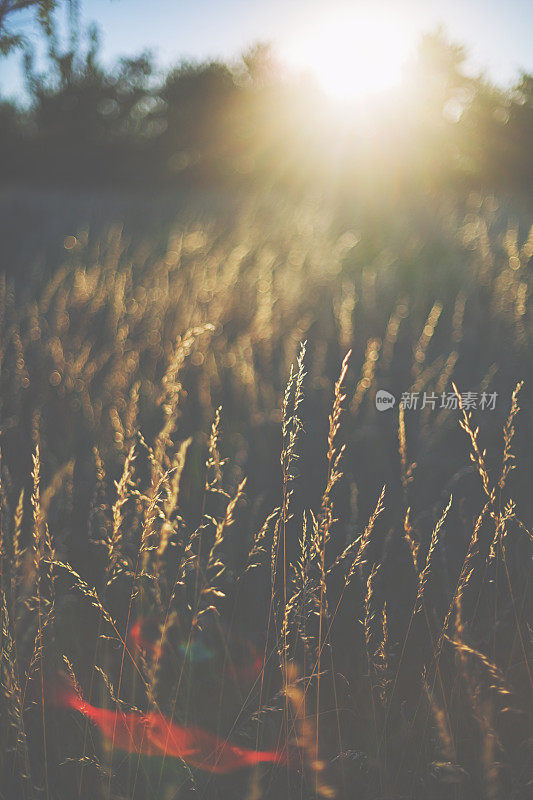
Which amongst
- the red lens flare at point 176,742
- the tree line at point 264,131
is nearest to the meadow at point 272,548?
the red lens flare at point 176,742

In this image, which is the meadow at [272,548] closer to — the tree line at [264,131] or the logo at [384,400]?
the logo at [384,400]

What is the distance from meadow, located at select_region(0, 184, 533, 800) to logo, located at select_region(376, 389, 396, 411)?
0.09 feet

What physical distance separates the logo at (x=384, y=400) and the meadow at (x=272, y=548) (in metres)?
0.03

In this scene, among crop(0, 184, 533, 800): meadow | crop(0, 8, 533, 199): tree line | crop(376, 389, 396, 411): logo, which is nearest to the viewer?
crop(0, 184, 533, 800): meadow

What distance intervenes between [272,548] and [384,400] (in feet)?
4.61

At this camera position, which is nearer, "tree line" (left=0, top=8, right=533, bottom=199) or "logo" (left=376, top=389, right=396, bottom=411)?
"logo" (left=376, top=389, right=396, bottom=411)

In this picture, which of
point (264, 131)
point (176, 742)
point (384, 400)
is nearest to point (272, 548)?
point (176, 742)

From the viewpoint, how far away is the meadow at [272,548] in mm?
972

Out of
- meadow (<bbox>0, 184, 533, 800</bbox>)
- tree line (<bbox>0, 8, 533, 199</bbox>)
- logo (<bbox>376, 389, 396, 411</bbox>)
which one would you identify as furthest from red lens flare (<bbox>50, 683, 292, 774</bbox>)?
tree line (<bbox>0, 8, 533, 199</bbox>)

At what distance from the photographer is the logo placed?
90.0 inches

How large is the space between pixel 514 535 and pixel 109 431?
1.57 m

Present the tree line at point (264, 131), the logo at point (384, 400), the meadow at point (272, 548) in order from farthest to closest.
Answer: the tree line at point (264, 131)
the logo at point (384, 400)
the meadow at point (272, 548)

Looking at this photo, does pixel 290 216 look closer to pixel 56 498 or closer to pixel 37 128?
pixel 56 498

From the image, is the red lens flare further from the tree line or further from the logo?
the tree line
